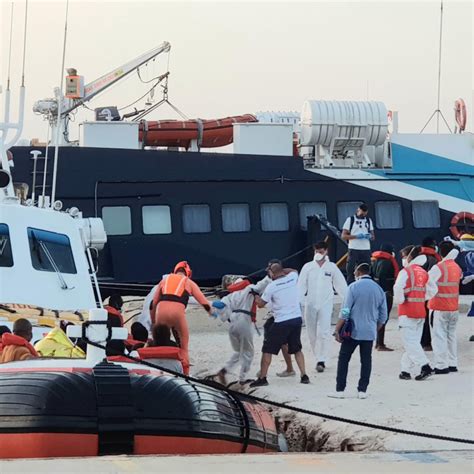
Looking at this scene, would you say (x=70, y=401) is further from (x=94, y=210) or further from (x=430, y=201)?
(x=430, y=201)

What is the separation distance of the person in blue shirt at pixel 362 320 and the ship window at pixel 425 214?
1126 cm

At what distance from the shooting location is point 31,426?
8695mm

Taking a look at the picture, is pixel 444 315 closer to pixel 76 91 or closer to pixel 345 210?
pixel 345 210

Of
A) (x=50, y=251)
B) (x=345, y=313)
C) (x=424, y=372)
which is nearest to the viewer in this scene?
(x=345, y=313)

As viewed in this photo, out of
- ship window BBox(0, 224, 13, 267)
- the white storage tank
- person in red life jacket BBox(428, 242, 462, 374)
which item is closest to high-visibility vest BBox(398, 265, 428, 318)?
person in red life jacket BBox(428, 242, 462, 374)

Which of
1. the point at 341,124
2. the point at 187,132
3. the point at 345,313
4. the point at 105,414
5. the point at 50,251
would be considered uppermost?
the point at 341,124

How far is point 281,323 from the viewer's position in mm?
14672

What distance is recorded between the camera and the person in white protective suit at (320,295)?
51.7 feet

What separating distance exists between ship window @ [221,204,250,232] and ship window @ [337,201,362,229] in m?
1.86

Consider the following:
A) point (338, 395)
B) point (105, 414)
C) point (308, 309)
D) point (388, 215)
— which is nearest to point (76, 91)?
point (388, 215)

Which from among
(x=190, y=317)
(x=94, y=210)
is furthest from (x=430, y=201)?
(x=94, y=210)

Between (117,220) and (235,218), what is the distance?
233 centimetres

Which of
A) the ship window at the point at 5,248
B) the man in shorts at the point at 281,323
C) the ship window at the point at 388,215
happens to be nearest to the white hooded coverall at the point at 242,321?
the man in shorts at the point at 281,323

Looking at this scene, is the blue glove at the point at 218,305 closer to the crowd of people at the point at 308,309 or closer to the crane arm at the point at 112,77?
the crowd of people at the point at 308,309
